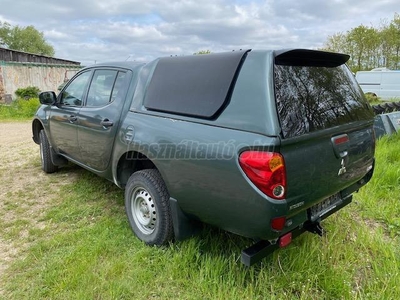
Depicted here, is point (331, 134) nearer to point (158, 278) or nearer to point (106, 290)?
point (158, 278)

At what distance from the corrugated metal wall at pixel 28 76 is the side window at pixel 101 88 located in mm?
14014

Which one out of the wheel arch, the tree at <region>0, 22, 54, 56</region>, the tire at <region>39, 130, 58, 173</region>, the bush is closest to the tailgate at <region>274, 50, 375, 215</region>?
the wheel arch

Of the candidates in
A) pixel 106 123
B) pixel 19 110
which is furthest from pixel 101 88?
pixel 19 110

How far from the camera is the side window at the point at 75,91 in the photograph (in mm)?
3898

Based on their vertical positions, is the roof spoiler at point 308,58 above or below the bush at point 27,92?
below

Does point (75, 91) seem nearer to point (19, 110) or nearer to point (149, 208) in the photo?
point (149, 208)

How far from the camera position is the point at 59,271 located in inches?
97.3

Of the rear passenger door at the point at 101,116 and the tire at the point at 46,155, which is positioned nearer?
the rear passenger door at the point at 101,116

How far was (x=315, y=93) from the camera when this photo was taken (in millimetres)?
2352

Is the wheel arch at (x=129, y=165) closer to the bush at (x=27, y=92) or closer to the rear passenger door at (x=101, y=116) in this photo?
the rear passenger door at (x=101, y=116)

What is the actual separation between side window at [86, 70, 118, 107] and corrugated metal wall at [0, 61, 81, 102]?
1401cm

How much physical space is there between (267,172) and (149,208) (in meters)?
1.37

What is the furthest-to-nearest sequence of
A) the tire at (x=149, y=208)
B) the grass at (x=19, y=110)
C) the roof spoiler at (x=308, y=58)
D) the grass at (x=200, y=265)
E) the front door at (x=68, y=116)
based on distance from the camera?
the grass at (x=19, y=110) → the front door at (x=68, y=116) → the tire at (x=149, y=208) → the grass at (x=200, y=265) → the roof spoiler at (x=308, y=58)

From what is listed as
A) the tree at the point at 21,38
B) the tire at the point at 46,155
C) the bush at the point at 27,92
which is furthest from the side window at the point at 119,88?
the tree at the point at 21,38
